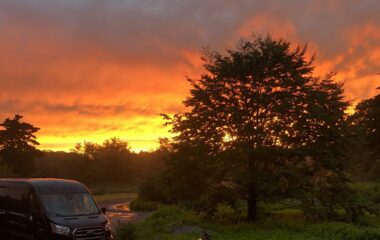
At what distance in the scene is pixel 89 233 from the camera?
14383mm

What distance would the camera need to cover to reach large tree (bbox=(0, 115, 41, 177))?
80.2 m

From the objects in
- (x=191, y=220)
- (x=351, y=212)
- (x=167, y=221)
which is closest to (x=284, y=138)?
(x=351, y=212)

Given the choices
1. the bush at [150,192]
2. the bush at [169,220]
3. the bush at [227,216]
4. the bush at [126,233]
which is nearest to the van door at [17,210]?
the bush at [126,233]

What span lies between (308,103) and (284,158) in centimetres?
282

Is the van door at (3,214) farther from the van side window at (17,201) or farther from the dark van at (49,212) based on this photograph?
the van side window at (17,201)

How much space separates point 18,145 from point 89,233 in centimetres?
7254

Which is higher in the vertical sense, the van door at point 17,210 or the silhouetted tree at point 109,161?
the silhouetted tree at point 109,161

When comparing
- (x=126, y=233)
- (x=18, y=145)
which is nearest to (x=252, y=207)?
(x=126, y=233)

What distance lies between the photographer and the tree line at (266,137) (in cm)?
2272

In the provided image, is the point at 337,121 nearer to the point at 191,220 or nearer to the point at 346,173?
the point at 346,173

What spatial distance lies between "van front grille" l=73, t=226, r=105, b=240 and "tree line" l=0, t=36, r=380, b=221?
9.21 meters

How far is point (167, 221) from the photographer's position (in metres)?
26.5

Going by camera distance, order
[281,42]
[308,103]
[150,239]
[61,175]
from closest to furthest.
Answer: [150,239] < [308,103] < [281,42] < [61,175]

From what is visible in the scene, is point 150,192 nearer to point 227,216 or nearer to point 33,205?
point 227,216
